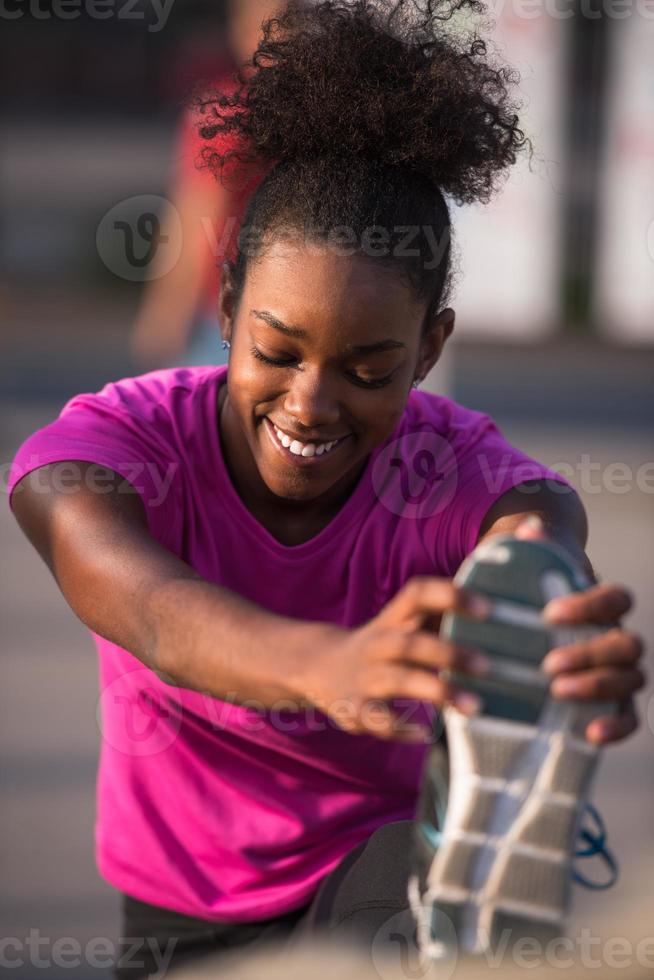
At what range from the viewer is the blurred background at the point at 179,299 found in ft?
14.1

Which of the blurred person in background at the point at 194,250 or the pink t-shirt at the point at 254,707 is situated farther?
the blurred person in background at the point at 194,250

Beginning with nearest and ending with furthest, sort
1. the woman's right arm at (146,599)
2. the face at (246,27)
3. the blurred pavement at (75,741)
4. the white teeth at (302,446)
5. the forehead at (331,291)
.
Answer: the woman's right arm at (146,599) < the forehead at (331,291) < the white teeth at (302,446) < the blurred pavement at (75,741) < the face at (246,27)

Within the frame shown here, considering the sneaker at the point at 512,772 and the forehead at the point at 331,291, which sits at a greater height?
the forehead at the point at 331,291

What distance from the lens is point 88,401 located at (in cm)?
235

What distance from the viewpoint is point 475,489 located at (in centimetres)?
231

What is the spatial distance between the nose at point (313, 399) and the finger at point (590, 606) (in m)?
0.64

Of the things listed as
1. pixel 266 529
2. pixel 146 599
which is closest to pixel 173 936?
pixel 266 529

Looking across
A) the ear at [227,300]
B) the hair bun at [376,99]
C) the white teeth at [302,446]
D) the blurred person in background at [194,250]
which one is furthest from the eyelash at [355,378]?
the blurred person in background at [194,250]

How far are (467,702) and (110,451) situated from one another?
2.84 ft

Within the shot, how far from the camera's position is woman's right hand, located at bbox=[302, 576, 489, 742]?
151cm

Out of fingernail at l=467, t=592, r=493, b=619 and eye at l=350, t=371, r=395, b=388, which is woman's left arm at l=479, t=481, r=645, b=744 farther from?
eye at l=350, t=371, r=395, b=388

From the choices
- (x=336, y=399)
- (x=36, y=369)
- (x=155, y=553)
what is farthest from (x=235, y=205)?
(x=36, y=369)

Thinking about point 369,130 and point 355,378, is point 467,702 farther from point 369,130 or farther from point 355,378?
point 369,130

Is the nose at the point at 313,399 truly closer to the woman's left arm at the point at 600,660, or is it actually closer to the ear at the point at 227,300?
the ear at the point at 227,300
